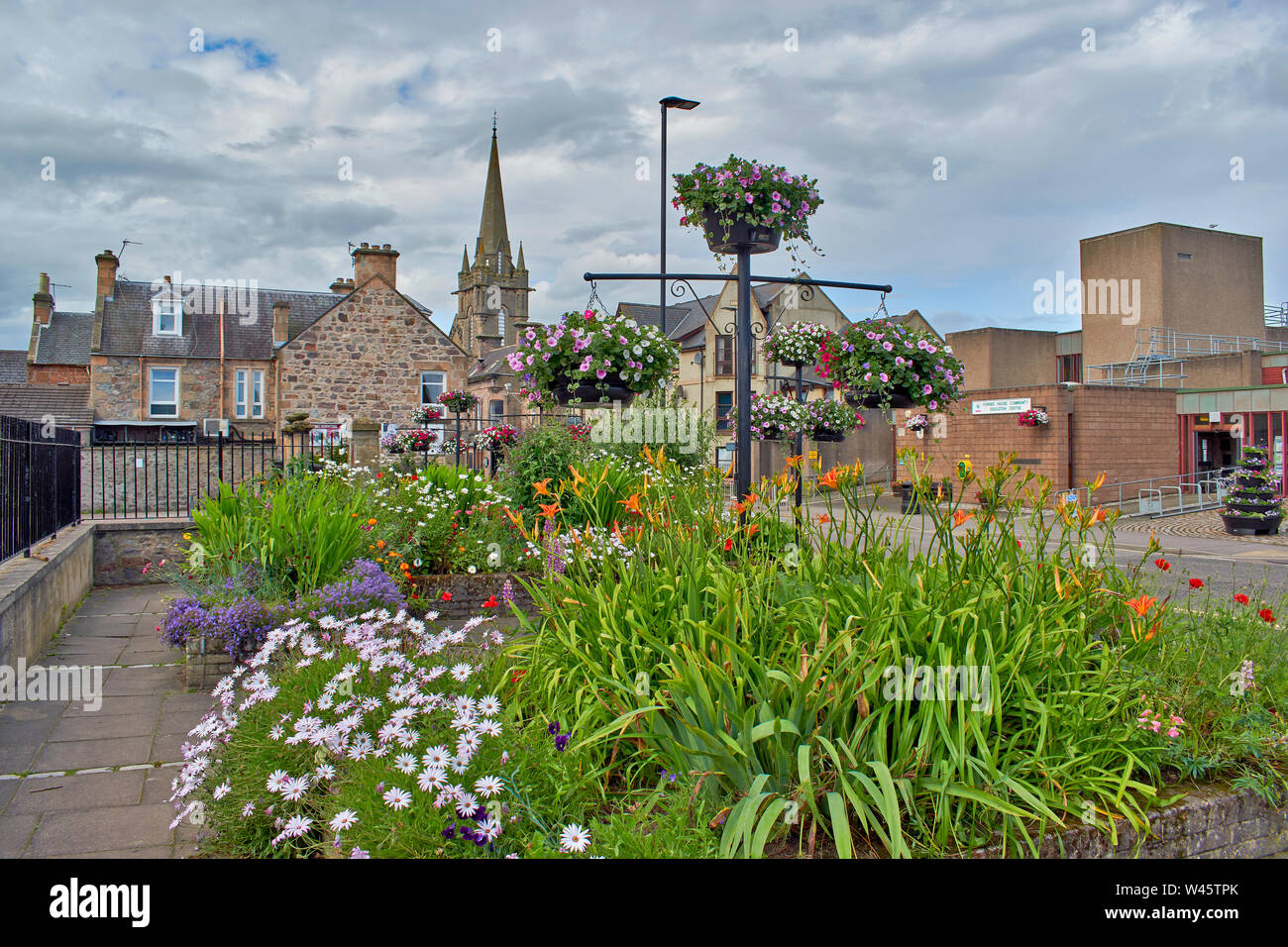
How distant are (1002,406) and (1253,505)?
9416 millimetres

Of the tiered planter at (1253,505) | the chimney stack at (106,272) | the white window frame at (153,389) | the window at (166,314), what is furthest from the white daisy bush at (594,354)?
the chimney stack at (106,272)

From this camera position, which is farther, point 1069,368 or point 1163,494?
point 1069,368

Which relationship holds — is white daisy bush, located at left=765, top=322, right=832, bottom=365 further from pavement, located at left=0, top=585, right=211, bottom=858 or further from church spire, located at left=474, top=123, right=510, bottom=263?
church spire, located at left=474, top=123, right=510, bottom=263

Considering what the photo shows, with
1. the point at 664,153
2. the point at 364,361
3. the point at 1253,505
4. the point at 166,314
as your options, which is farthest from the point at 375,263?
the point at 1253,505

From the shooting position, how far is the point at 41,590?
614cm

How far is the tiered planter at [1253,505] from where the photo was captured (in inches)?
A: 656

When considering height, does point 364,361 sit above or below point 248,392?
above

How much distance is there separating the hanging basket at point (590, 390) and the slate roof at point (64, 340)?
4158 cm

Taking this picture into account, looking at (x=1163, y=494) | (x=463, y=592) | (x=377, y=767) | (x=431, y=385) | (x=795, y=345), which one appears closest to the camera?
(x=377, y=767)

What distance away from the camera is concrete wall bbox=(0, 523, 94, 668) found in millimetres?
5125

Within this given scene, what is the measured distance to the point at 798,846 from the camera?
2.50 meters

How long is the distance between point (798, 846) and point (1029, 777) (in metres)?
0.89

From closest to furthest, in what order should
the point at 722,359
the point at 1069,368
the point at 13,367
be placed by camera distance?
the point at 722,359
the point at 1069,368
the point at 13,367

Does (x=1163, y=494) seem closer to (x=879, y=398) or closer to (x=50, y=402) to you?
(x=879, y=398)
